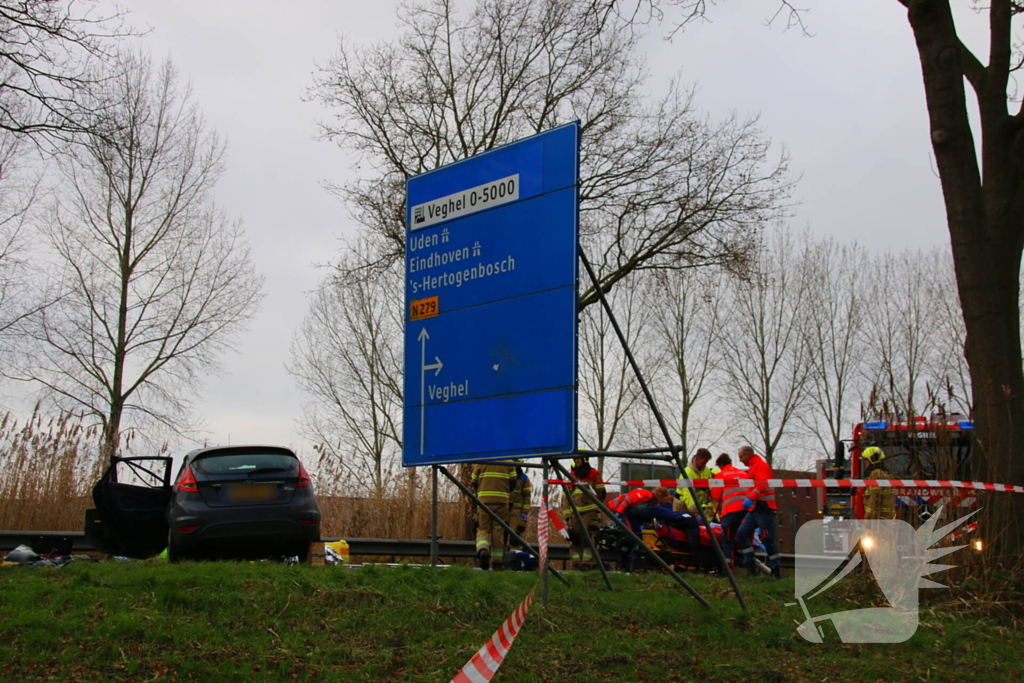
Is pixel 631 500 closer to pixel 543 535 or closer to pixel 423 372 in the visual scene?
pixel 543 535

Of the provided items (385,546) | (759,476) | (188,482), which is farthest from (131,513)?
(759,476)

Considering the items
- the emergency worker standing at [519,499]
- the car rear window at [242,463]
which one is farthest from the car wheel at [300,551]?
the emergency worker standing at [519,499]

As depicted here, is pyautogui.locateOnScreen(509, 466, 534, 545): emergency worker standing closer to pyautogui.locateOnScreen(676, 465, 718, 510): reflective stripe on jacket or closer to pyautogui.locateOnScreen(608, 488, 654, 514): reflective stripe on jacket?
pyautogui.locateOnScreen(608, 488, 654, 514): reflective stripe on jacket

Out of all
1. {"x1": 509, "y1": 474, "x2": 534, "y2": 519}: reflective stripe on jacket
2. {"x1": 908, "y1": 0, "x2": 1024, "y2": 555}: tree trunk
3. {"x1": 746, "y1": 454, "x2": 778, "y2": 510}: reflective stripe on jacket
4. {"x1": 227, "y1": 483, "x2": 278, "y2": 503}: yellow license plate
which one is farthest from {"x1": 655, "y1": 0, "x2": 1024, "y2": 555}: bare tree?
{"x1": 227, "y1": 483, "x2": 278, "y2": 503}: yellow license plate

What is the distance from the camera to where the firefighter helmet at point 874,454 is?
1114 centimetres

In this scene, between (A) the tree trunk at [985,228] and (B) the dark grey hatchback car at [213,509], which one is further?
(B) the dark grey hatchback car at [213,509]

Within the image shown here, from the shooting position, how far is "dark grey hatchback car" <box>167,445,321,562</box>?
34.7ft

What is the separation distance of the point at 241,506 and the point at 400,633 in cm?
460

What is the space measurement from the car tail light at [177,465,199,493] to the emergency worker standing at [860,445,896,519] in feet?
23.3

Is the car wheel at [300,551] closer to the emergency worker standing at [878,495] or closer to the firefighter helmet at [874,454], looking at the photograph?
the emergency worker standing at [878,495]

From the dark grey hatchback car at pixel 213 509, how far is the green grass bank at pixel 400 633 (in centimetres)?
164

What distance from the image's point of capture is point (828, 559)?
10.4m

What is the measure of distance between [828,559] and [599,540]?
4461 millimetres

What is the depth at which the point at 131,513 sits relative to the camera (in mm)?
11297
